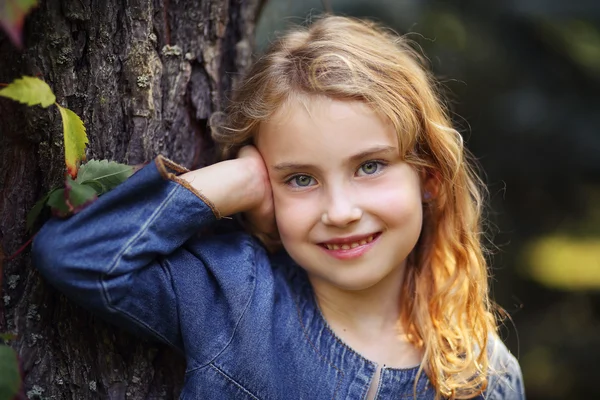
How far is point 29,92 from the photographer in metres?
1.29

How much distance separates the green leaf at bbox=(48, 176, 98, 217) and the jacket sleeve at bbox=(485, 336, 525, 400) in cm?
120

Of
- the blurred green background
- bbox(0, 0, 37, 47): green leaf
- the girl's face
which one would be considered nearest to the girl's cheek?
the girl's face

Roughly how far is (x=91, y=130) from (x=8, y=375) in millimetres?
617

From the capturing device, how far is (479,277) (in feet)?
6.15

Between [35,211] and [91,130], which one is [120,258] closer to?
[35,211]

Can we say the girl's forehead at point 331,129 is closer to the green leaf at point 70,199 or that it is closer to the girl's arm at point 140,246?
the girl's arm at point 140,246

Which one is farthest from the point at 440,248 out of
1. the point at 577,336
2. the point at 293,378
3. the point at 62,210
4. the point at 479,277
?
the point at 577,336

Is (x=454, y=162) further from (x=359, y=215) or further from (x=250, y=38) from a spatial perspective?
(x=250, y=38)

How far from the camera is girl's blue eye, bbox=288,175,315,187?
1.67 metres

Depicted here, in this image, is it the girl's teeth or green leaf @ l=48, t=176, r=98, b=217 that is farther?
the girl's teeth

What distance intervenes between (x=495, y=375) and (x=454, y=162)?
636mm

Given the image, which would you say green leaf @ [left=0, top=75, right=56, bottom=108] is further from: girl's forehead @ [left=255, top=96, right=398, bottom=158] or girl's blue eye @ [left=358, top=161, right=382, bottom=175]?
girl's blue eye @ [left=358, top=161, right=382, bottom=175]

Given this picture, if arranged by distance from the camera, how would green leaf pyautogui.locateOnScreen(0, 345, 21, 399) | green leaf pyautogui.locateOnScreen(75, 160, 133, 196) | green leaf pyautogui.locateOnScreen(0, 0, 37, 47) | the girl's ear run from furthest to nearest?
the girl's ear, green leaf pyautogui.locateOnScreen(75, 160, 133, 196), green leaf pyautogui.locateOnScreen(0, 345, 21, 399), green leaf pyautogui.locateOnScreen(0, 0, 37, 47)

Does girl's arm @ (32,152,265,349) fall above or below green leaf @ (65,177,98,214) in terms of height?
below
